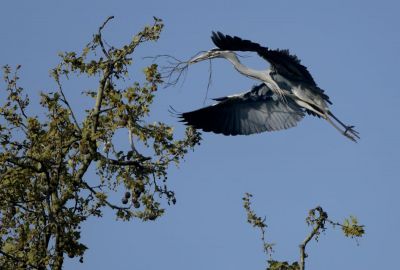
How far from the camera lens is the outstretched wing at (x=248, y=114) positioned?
53.5 ft

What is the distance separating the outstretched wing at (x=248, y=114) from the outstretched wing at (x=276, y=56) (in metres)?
0.67

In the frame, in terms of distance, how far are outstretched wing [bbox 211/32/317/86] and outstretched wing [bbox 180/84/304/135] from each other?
667 mm

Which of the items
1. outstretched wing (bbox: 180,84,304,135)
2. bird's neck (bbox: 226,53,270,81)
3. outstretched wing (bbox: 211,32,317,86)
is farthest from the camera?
outstretched wing (bbox: 180,84,304,135)

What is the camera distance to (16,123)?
10359mm

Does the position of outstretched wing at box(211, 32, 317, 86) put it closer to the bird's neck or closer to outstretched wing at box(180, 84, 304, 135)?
the bird's neck

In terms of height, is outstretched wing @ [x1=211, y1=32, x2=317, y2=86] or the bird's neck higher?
the bird's neck

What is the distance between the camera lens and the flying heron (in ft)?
50.0

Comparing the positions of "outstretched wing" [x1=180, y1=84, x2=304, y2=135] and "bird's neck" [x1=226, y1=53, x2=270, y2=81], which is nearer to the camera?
"bird's neck" [x1=226, y1=53, x2=270, y2=81]

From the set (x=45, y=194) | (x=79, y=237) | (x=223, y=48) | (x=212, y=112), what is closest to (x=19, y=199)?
(x=45, y=194)

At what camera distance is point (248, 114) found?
16.7 metres

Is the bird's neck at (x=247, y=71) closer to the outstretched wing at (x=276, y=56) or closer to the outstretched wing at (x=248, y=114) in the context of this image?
the outstretched wing at (x=276, y=56)

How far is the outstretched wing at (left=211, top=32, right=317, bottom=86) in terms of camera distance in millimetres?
14570

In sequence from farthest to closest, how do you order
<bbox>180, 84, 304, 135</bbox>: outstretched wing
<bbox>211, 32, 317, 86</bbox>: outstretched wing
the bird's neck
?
<bbox>180, 84, 304, 135</bbox>: outstretched wing → the bird's neck → <bbox>211, 32, 317, 86</bbox>: outstretched wing

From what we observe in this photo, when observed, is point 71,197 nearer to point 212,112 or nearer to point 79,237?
point 79,237
